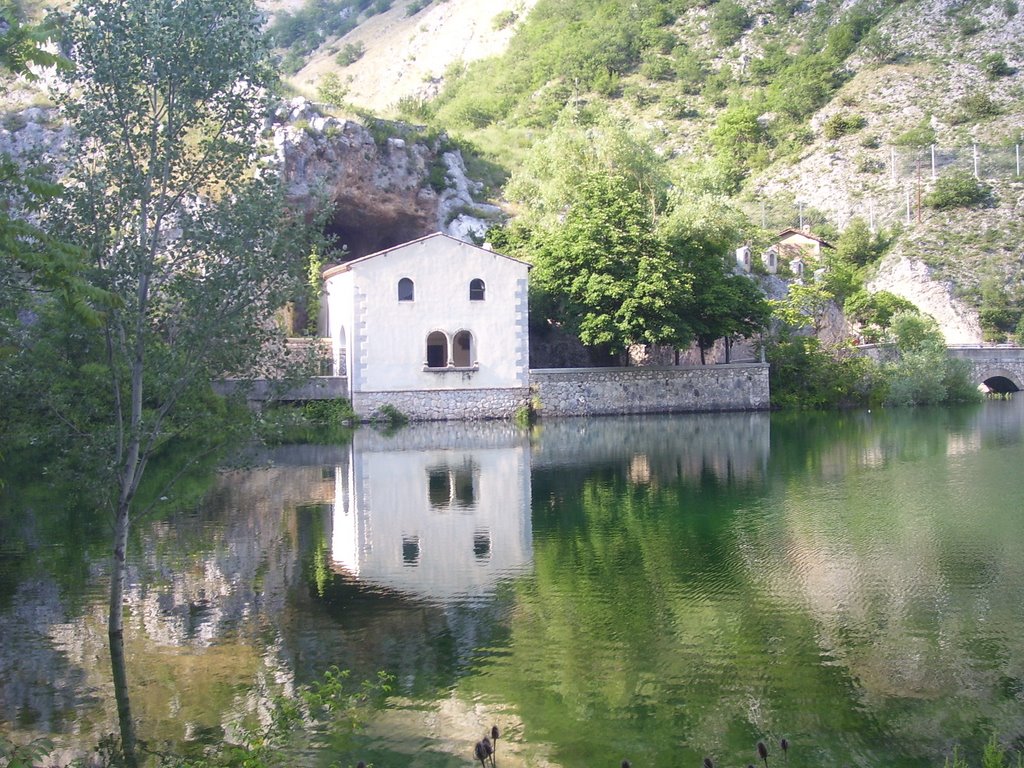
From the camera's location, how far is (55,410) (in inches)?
399

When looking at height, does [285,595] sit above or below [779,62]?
below

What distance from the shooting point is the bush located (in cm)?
6756

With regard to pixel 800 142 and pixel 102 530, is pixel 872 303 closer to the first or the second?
pixel 800 142

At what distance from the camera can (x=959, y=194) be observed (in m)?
67.6

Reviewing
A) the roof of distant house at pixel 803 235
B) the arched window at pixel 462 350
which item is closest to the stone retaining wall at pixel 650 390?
the arched window at pixel 462 350

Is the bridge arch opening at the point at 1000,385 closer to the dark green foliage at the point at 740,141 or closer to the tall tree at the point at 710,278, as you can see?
the tall tree at the point at 710,278

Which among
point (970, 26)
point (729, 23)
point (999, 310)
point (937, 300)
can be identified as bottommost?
point (999, 310)

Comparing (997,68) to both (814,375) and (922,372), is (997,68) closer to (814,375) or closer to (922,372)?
(922,372)

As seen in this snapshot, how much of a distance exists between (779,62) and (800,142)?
51.0 feet

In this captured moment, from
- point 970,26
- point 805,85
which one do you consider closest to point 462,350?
point 805,85

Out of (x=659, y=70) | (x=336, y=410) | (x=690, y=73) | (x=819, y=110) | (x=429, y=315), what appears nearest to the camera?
(x=336, y=410)

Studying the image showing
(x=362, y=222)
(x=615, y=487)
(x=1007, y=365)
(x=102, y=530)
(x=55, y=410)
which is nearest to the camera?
(x=55, y=410)

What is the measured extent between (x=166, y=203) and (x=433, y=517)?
8.91 m

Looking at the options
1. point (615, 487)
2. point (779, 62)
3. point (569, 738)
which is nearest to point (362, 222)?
point (615, 487)
